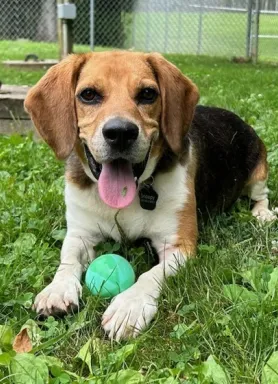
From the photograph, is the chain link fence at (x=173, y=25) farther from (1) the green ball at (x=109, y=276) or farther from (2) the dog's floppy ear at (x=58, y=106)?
(1) the green ball at (x=109, y=276)

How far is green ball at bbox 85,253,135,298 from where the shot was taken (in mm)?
3230

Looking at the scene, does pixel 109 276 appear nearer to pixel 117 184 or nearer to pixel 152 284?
pixel 152 284

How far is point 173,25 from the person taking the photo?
1844 cm

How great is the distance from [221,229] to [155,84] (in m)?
1.09

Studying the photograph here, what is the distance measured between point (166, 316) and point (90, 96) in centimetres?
124

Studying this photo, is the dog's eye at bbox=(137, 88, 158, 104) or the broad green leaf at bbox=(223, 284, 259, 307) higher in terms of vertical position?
the dog's eye at bbox=(137, 88, 158, 104)

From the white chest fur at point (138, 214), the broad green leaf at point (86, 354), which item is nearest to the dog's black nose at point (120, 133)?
the white chest fur at point (138, 214)

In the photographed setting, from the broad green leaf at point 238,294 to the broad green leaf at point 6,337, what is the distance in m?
0.97

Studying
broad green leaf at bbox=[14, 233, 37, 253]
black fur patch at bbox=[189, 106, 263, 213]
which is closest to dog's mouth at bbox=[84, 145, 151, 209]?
broad green leaf at bbox=[14, 233, 37, 253]

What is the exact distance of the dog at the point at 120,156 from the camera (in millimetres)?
3287

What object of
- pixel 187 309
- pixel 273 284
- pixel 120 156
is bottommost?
pixel 187 309

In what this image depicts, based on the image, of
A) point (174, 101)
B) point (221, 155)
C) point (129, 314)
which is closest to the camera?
point (129, 314)

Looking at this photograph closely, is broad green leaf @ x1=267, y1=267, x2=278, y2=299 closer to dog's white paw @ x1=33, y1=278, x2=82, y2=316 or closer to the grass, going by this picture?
the grass

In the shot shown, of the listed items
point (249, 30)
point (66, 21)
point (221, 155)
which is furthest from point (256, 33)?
point (221, 155)
